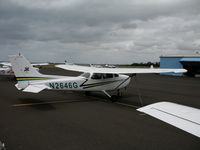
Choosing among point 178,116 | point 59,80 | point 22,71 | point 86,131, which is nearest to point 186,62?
point 59,80

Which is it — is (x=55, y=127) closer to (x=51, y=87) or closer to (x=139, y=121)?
(x=139, y=121)

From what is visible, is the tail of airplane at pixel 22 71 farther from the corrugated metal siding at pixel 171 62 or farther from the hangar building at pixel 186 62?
the corrugated metal siding at pixel 171 62

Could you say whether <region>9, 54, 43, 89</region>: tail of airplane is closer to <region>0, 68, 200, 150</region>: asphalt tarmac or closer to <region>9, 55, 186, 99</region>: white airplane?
<region>9, 55, 186, 99</region>: white airplane

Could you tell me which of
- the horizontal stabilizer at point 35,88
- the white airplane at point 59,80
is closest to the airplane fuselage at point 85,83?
the white airplane at point 59,80

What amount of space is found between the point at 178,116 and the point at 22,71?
770 cm

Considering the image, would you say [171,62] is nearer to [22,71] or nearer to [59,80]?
[59,80]

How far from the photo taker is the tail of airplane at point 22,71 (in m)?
8.38

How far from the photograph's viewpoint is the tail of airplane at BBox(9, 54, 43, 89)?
8.38 metres

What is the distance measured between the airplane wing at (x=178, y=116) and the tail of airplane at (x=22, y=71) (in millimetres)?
6936

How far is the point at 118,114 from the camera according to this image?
6.90 m

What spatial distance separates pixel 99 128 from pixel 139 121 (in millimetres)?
1522

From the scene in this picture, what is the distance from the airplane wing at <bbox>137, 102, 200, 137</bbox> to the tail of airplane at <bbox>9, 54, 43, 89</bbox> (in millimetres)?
6936

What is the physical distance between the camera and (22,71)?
27.9 feet

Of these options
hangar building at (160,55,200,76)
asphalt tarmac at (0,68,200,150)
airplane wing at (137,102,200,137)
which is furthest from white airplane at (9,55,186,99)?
hangar building at (160,55,200,76)
